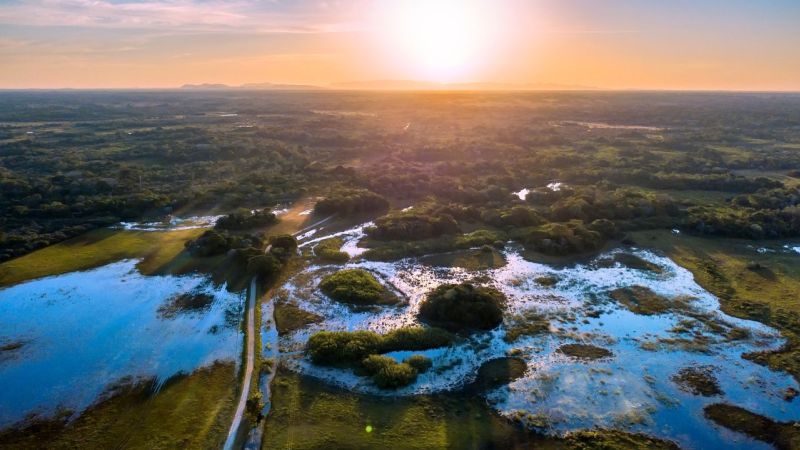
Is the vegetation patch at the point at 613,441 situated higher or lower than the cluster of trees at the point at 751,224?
lower

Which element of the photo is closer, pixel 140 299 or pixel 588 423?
pixel 588 423

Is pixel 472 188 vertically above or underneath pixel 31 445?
above

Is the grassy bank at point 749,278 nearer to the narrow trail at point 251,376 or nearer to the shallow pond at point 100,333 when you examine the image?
the narrow trail at point 251,376

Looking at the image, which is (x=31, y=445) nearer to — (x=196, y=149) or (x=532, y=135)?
(x=196, y=149)

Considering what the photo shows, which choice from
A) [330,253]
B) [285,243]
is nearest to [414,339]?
[330,253]

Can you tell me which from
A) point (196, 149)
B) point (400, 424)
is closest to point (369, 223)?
point (400, 424)

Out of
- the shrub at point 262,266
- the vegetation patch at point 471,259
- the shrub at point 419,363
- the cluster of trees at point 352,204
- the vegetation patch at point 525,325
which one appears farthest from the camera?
the cluster of trees at point 352,204

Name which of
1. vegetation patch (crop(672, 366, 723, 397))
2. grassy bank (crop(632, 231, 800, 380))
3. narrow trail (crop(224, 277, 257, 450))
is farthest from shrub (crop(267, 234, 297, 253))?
grassy bank (crop(632, 231, 800, 380))

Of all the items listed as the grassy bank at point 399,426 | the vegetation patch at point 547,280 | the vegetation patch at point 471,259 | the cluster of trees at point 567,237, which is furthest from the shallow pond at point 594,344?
the cluster of trees at point 567,237
